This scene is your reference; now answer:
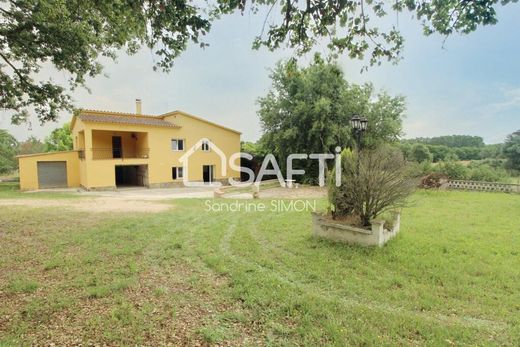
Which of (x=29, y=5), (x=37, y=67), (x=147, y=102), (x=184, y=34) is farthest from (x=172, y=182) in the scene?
(x=184, y=34)

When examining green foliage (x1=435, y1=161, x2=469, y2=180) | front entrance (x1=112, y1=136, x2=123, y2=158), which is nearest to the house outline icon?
front entrance (x1=112, y1=136, x2=123, y2=158)

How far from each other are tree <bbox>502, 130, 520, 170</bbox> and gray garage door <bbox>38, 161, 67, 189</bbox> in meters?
38.1

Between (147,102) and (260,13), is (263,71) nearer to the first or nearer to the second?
(147,102)

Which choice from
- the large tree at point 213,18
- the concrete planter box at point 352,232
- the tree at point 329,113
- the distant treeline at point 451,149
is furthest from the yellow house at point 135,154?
the concrete planter box at point 352,232

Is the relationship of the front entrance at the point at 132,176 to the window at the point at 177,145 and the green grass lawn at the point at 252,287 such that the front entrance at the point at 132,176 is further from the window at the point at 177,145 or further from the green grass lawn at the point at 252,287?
the green grass lawn at the point at 252,287

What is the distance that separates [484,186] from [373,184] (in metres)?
16.2

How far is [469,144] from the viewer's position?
1441 inches

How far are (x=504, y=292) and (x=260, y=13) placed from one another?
553cm

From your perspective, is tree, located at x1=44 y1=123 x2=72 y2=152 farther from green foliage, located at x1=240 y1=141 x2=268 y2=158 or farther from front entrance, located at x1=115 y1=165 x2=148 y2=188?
green foliage, located at x1=240 y1=141 x2=268 y2=158

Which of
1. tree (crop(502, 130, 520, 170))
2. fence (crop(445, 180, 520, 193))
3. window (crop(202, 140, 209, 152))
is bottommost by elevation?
fence (crop(445, 180, 520, 193))

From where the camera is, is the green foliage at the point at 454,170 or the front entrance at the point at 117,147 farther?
the front entrance at the point at 117,147

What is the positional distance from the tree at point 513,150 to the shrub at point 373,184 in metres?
25.8

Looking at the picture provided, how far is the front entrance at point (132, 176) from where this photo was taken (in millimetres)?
21467

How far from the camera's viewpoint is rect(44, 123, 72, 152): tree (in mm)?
36844
